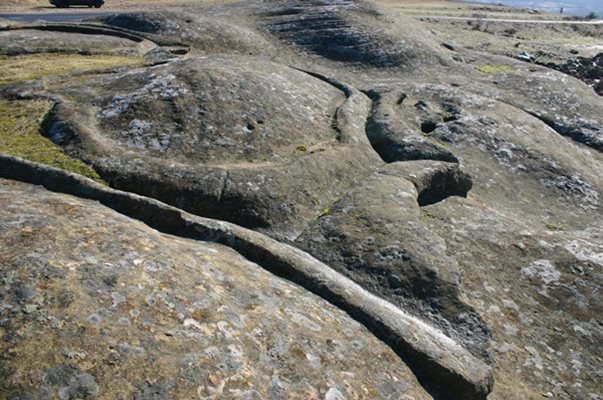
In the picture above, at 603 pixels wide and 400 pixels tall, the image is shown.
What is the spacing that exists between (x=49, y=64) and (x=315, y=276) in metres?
16.1

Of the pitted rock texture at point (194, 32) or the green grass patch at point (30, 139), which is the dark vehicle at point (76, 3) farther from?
the green grass patch at point (30, 139)

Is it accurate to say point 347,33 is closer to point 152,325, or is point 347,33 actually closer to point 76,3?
point 152,325

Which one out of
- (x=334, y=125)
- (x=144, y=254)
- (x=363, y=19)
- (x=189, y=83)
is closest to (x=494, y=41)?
(x=363, y=19)

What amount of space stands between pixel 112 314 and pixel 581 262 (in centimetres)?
1048

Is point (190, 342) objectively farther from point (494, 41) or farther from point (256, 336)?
point (494, 41)

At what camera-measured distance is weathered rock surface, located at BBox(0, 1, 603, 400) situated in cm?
1063

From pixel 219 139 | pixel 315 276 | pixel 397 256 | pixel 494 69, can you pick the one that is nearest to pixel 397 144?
pixel 219 139

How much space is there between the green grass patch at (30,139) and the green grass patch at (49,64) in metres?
2.98

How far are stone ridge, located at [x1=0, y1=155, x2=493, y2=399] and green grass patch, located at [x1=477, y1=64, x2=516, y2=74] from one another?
21808mm

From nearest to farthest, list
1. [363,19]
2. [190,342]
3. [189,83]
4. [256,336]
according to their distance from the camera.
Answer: [190,342]
[256,336]
[189,83]
[363,19]

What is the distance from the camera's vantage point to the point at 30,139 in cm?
1419

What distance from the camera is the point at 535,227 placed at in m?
15.5

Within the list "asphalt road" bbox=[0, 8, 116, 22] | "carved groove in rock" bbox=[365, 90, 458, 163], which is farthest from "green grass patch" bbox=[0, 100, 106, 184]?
"asphalt road" bbox=[0, 8, 116, 22]

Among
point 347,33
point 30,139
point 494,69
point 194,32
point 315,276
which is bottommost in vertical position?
point 494,69
